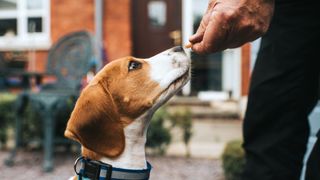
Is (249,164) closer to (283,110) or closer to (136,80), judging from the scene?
(283,110)

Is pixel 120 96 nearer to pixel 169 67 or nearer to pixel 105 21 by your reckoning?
pixel 169 67

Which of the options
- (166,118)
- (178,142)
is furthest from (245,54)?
(166,118)

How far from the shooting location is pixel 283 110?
238cm

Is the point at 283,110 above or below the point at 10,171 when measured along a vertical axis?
above

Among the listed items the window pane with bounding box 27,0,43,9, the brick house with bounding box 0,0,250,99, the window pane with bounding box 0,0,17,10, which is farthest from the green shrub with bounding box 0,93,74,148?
the window pane with bounding box 0,0,17,10

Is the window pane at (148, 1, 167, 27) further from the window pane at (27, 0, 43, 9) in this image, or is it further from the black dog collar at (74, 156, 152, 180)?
the black dog collar at (74, 156, 152, 180)

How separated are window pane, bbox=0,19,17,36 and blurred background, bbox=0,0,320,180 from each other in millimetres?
17

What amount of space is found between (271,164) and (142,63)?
2.34ft

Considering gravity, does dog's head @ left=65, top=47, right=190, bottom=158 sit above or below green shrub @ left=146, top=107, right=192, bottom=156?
above

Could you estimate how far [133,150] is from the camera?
210 centimetres

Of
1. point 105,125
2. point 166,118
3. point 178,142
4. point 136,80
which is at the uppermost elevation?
point 136,80

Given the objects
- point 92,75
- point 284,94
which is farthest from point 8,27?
point 284,94

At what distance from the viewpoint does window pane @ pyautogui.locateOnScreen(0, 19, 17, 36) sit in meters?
9.10

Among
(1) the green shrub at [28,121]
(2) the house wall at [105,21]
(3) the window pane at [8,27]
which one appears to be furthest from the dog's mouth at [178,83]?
(3) the window pane at [8,27]
